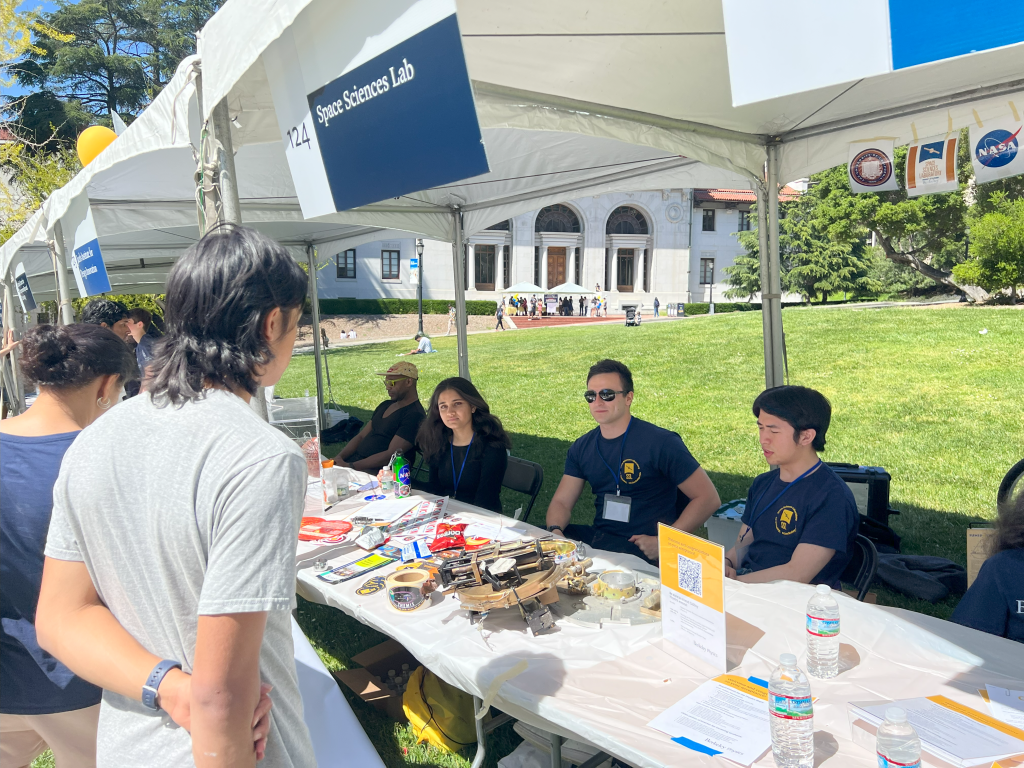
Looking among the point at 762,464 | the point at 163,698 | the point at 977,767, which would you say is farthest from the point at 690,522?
the point at 762,464

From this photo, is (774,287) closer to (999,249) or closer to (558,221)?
(999,249)

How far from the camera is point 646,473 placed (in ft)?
10.7

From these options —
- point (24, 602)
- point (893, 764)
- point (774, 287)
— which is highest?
point (774, 287)

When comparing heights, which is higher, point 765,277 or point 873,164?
point 873,164

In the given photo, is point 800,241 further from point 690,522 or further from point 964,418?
point 690,522

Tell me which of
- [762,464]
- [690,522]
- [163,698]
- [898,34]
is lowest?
[762,464]

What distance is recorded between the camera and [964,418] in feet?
28.0

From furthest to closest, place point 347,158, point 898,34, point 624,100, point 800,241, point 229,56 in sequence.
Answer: point 800,241
point 624,100
point 229,56
point 347,158
point 898,34

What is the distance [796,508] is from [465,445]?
1.97 meters

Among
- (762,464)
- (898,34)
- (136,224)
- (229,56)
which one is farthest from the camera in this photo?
(762,464)

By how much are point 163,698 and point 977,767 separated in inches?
60.8

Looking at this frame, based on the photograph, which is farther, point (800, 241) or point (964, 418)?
point (800, 241)

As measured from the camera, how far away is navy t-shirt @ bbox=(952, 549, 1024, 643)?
6.10ft

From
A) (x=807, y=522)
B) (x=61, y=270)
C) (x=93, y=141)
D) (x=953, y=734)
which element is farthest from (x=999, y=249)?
(x=61, y=270)
